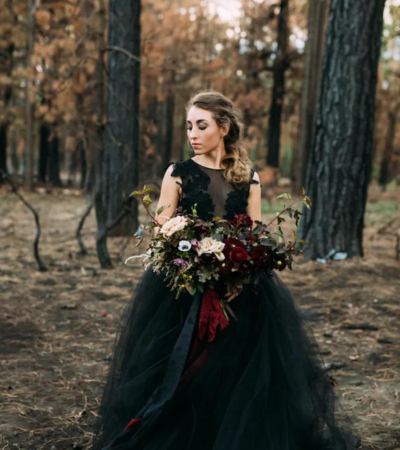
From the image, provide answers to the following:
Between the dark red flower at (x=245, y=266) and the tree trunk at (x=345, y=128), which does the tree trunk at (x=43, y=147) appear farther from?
the dark red flower at (x=245, y=266)

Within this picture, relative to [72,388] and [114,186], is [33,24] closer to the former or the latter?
[114,186]

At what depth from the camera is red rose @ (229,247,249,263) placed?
9.49 feet

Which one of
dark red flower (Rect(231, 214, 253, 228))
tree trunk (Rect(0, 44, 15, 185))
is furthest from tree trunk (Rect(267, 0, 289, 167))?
dark red flower (Rect(231, 214, 253, 228))

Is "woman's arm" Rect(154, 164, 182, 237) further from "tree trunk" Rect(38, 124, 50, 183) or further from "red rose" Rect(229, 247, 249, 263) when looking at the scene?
→ "tree trunk" Rect(38, 124, 50, 183)

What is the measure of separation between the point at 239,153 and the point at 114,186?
7.33 m

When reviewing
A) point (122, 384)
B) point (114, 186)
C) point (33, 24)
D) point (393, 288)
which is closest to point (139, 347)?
point (122, 384)

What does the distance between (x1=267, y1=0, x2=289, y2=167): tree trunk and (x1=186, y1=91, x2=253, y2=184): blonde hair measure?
19.4m

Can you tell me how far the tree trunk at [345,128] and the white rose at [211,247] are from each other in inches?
245

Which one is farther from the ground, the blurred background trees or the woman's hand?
the blurred background trees

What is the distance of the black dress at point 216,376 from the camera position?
3064 millimetres

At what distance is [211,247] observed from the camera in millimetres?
2887

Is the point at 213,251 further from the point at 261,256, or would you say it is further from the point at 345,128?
the point at 345,128

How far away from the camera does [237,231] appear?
121 inches

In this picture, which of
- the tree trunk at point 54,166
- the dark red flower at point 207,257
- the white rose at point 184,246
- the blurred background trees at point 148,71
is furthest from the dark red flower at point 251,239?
the tree trunk at point 54,166
